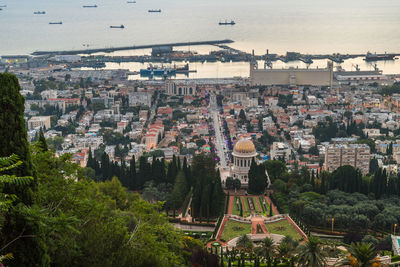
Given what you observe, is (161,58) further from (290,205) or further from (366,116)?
(290,205)

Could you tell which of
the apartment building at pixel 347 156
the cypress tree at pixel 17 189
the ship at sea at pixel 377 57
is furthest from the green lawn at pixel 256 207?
the ship at sea at pixel 377 57

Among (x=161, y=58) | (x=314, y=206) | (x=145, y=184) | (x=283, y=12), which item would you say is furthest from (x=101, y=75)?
(x=283, y=12)

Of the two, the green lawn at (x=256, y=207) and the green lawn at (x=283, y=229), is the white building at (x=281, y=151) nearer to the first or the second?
the green lawn at (x=256, y=207)

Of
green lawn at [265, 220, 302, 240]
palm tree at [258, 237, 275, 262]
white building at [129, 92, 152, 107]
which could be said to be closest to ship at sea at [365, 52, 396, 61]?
white building at [129, 92, 152, 107]

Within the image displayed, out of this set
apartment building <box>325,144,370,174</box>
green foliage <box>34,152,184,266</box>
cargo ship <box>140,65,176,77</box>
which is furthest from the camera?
cargo ship <box>140,65,176,77</box>

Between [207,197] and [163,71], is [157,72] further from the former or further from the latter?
[207,197]

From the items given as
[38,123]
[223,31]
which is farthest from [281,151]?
[223,31]

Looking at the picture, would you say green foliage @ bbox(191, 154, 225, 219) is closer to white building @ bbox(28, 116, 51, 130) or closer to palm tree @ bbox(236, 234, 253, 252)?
palm tree @ bbox(236, 234, 253, 252)
